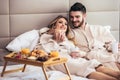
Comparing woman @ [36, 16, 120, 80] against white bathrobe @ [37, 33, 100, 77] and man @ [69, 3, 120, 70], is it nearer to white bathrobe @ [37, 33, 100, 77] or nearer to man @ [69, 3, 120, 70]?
white bathrobe @ [37, 33, 100, 77]

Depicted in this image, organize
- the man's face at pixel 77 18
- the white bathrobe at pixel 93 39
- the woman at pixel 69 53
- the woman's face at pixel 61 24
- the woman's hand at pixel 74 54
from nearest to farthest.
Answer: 1. the woman at pixel 69 53
2. the woman's hand at pixel 74 54
3. the white bathrobe at pixel 93 39
4. the woman's face at pixel 61 24
5. the man's face at pixel 77 18

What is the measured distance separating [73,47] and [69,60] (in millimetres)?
381

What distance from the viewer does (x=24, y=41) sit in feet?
9.03

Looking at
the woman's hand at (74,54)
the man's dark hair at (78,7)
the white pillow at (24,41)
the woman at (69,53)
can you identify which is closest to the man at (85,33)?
the man's dark hair at (78,7)

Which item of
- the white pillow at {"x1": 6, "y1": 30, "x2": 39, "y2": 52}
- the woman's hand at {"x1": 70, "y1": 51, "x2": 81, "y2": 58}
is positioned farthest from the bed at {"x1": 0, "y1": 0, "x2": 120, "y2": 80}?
the woman's hand at {"x1": 70, "y1": 51, "x2": 81, "y2": 58}

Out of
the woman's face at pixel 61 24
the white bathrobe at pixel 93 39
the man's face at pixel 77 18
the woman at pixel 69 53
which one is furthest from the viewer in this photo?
the man's face at pixel 77 18

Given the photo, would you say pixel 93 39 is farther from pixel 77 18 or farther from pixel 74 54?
pixel 74 54

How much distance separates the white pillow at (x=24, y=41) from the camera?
8.86 feet

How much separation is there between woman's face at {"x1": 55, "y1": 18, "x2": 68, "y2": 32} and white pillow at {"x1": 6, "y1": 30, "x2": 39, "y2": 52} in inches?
9.2

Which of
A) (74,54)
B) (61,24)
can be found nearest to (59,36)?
(61,24)

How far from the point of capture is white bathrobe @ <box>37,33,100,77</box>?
219 cm

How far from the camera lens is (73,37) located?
112 inches

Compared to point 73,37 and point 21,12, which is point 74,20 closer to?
point 73,37

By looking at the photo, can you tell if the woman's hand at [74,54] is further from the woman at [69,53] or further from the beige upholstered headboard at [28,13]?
the beige upholstered headboard at [28,13]
